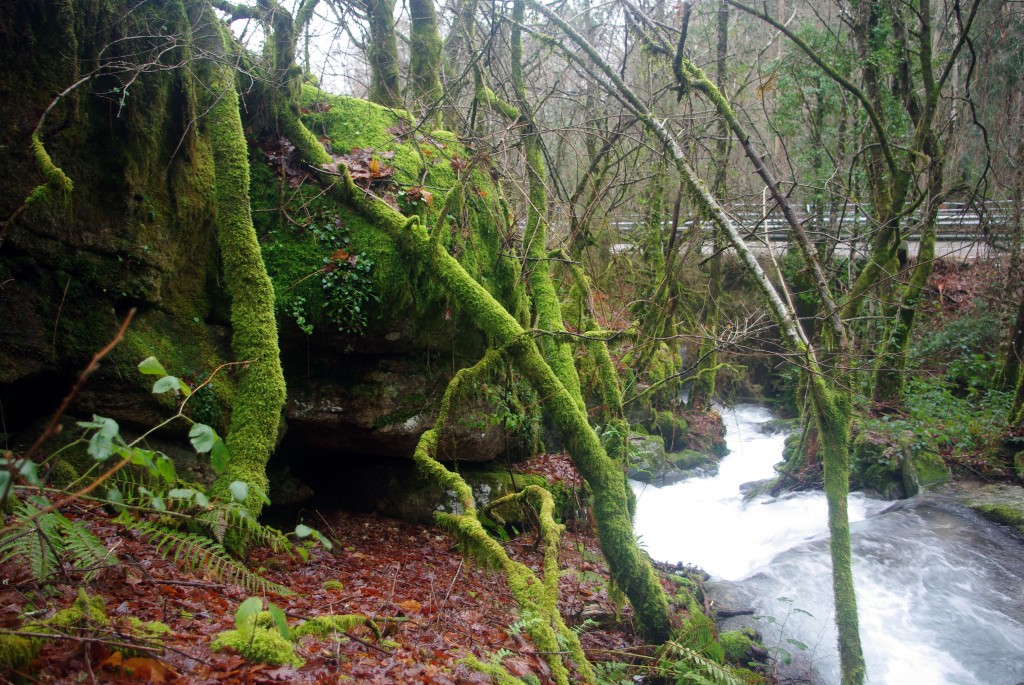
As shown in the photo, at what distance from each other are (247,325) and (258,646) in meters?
2.15

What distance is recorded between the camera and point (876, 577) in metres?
7.42

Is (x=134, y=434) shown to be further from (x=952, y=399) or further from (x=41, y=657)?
(x=952, y=399)

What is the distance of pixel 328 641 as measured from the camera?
3109mm

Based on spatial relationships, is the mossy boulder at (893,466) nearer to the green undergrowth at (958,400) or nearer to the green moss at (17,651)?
the green undergrowth at (958,400)

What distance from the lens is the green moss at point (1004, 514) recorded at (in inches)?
322

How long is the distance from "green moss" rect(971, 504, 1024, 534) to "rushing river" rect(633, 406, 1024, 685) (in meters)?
0.16

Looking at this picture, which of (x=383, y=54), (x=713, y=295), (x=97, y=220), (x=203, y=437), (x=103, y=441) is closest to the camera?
(x=103, y=441)

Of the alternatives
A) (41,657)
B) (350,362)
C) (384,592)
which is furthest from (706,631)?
(41,657)

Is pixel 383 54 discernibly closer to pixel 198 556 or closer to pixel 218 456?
pixel 198 556

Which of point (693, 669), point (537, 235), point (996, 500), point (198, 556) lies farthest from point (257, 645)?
point (996, 500)

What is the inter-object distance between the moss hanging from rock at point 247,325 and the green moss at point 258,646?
1235mm

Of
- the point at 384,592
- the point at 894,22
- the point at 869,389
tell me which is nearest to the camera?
the point at 384,592

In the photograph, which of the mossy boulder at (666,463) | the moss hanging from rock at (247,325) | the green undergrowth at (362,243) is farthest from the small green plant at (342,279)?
the mossy boulder at (666,463)

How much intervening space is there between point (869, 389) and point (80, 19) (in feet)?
46.5
